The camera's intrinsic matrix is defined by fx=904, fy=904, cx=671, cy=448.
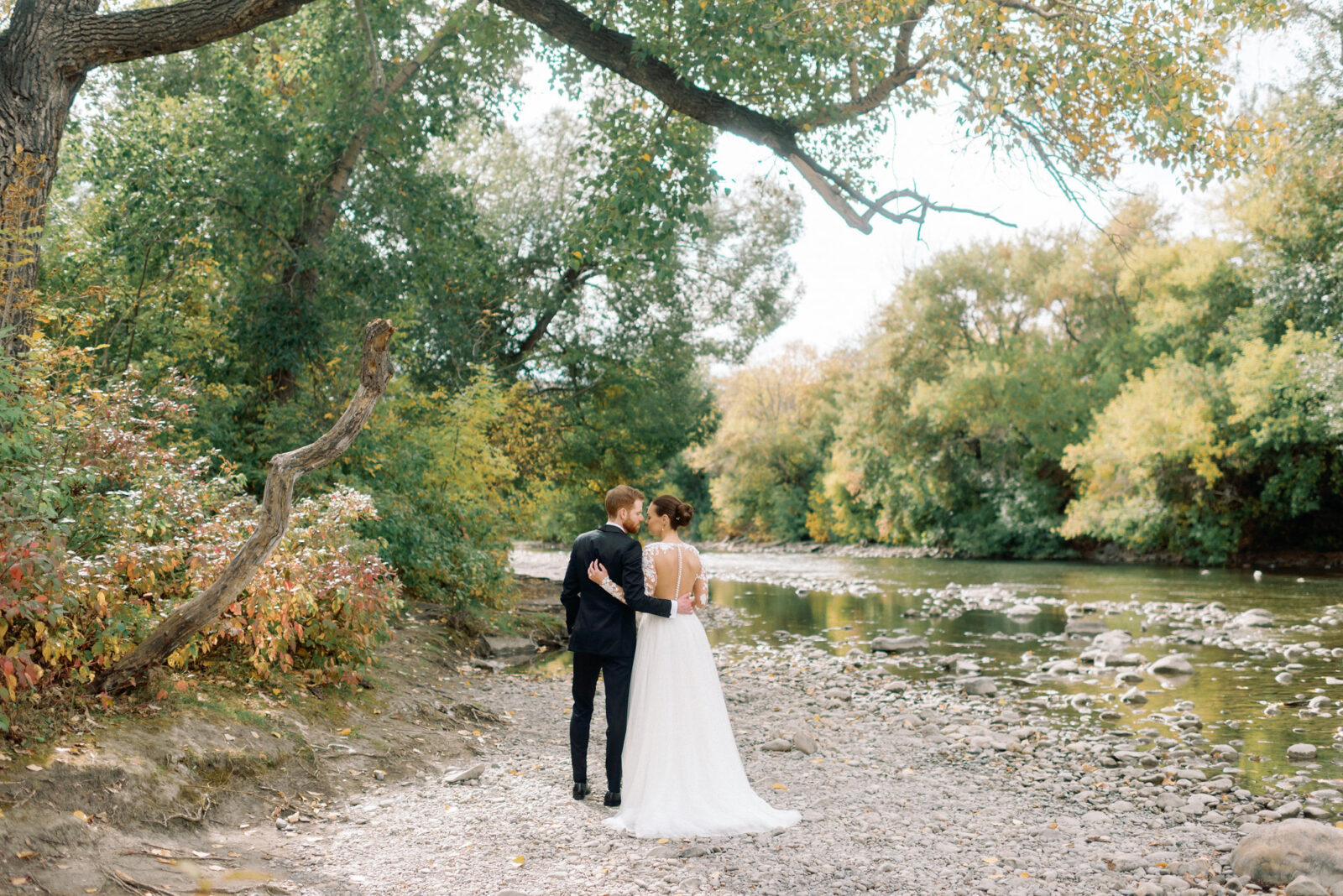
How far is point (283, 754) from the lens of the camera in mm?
6289

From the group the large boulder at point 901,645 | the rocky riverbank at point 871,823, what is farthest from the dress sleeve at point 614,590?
the large boulder at point 901,645

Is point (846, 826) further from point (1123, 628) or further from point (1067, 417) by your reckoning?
point (1067, 417)

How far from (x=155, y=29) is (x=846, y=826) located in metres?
8.06

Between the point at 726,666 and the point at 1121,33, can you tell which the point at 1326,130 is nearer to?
the point at 1121,33

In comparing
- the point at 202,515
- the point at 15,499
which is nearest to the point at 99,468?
the point at 202,515

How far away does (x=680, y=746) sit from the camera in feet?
19.4

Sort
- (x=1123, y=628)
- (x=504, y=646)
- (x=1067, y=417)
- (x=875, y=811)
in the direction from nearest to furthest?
(x=875, y=811) → (x=504, y=646) → (x=1123, y=628) → (x=1067, y=417)

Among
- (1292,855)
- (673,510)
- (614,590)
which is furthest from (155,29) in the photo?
(1292,855)

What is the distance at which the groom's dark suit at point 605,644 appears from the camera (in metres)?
6.19

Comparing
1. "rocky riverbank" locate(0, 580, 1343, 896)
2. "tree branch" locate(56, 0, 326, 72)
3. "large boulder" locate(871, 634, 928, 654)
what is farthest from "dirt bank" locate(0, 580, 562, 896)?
"large boulder" locate(871, 634, 928, 654)

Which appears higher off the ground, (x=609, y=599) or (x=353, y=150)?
(x=353, y=150)

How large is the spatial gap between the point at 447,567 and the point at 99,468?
5.75m

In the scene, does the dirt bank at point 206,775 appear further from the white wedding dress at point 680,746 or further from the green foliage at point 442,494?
the green foliage at point 442,494

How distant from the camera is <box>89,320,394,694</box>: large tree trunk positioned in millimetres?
5535
